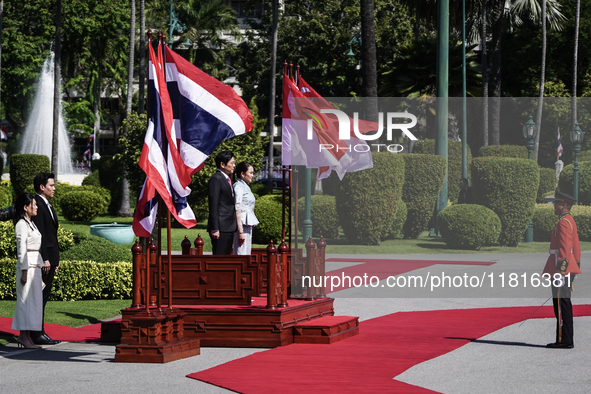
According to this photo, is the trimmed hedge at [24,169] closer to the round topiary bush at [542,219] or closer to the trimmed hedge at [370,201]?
the trimmed hedge at [370,201]

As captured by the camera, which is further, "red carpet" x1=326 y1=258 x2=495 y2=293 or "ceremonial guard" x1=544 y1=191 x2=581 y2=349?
"red carpet" x1=326 y1=258 x2=495 y2=293

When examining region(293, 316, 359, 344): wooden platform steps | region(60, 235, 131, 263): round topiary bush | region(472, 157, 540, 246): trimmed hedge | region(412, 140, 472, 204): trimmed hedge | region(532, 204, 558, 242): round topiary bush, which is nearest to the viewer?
region(293, 316, 359, 344): wooden platform steps

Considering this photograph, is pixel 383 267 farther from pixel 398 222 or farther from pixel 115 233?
pixel 115 233

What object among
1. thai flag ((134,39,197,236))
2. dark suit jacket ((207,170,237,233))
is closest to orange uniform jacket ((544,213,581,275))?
dark suit jacket ((207,170,237,233))

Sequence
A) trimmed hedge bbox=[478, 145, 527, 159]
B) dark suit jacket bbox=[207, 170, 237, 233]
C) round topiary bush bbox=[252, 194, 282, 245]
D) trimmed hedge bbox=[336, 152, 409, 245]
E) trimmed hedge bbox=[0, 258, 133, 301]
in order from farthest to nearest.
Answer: round topiary bush bbox=[252, 194, 282, 245] → trimmed hedge bbox=[336, 152, 409, 245] → trimmed hedge bbox=[478, 145, 527, 159] → trimmed hedge bbox=[0, 258, 133, 301] → dark suit jacket bbox=[207, 170, 237, 233]

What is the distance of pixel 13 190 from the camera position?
3553 centimetres

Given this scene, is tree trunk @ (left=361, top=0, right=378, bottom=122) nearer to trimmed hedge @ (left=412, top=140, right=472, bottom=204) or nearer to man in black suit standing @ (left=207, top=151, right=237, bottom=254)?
trimmed hedge @ (left=412, top=140, right=472, bottom=204)

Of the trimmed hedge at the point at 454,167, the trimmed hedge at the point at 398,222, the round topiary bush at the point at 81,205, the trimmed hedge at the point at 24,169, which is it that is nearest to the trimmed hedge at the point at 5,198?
the round topiary bush at the point at 81,205

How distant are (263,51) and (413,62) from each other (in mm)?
17374

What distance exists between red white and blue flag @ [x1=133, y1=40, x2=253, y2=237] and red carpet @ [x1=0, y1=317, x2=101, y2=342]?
2.11m

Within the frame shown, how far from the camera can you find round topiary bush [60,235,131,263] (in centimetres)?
1409

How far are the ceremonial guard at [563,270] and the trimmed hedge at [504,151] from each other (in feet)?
38.6

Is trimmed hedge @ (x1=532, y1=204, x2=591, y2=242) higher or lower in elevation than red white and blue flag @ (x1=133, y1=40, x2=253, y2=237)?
lower

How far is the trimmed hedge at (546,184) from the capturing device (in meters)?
19.9
